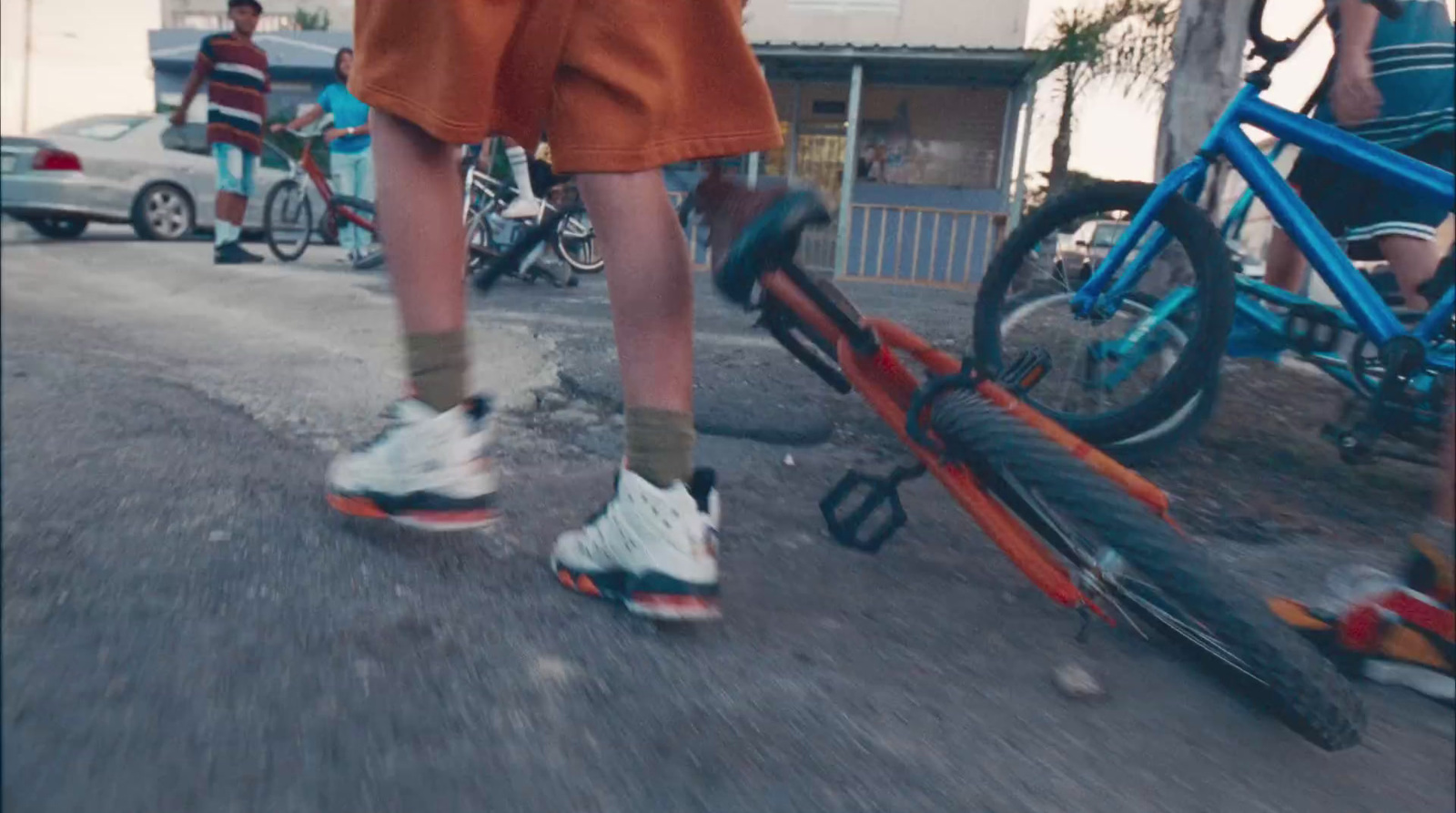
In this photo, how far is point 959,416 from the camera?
151 cm

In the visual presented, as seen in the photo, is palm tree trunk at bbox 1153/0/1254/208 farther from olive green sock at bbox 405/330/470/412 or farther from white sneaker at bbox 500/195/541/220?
white sneaker at bbox 500/195/541/220

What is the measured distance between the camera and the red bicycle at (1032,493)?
4.00 feet

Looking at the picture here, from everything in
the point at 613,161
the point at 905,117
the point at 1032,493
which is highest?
the point at 905,117

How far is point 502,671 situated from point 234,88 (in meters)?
3.44

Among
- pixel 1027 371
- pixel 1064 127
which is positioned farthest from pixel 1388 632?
pixel 1064 127

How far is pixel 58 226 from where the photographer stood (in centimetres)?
66

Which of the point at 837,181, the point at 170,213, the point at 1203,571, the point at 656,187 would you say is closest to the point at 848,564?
the point at 1203,571

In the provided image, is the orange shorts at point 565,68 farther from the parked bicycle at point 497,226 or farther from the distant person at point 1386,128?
the parked bicycle at point 497,226

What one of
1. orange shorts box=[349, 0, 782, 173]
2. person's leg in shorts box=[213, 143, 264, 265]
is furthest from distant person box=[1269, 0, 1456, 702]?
person's leg in shorts box=[213, 143, 264, 265]

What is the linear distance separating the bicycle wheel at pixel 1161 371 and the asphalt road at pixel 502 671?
1.67 ft

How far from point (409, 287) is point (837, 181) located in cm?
1291

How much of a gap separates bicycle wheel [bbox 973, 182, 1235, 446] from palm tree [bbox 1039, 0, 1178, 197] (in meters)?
0.60

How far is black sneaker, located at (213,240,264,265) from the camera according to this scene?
4075 millimetres

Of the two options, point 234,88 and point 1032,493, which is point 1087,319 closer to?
point 1032,493
